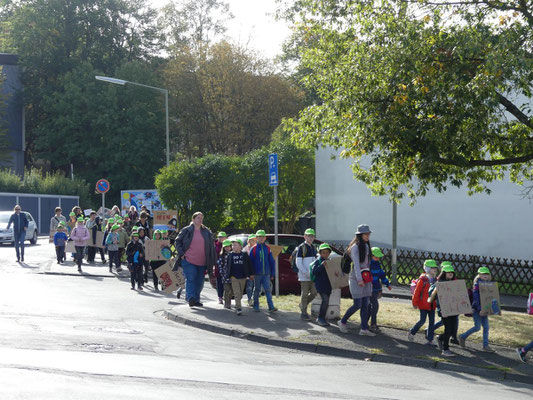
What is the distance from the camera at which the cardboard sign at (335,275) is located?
43.3 ft

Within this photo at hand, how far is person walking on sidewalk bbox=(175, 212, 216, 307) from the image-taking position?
594 inches

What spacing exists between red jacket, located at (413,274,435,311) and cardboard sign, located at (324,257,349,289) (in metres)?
1.78

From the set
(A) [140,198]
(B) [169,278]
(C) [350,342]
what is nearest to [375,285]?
(C) [350,342]

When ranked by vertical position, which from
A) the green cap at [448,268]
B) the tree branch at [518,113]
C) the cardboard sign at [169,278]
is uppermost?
the tree branch at [518,113]

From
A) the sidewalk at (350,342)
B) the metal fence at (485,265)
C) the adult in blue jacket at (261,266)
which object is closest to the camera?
the sidewalk at (350,342)

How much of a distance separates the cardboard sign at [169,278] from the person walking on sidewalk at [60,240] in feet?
27.5

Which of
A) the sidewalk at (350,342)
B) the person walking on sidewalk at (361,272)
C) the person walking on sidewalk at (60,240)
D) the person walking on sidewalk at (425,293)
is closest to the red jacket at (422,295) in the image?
the person walking on sidewalk at (425,293)

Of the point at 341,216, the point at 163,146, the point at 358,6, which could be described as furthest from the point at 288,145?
the point at 163,146

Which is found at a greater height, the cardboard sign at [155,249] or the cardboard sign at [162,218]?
the cardboard sign at [162,218]

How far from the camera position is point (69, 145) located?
57656 millimetres

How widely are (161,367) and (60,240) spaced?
56.8 feet

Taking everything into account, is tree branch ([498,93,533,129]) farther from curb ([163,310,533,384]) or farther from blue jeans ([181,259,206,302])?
blue jeans ([181,259,206,302])

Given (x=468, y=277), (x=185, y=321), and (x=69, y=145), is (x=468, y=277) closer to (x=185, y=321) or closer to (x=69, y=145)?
(x=185, y=321)

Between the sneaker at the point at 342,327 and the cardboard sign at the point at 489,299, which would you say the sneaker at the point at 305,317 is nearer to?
the sneaker at the point at 342,327
